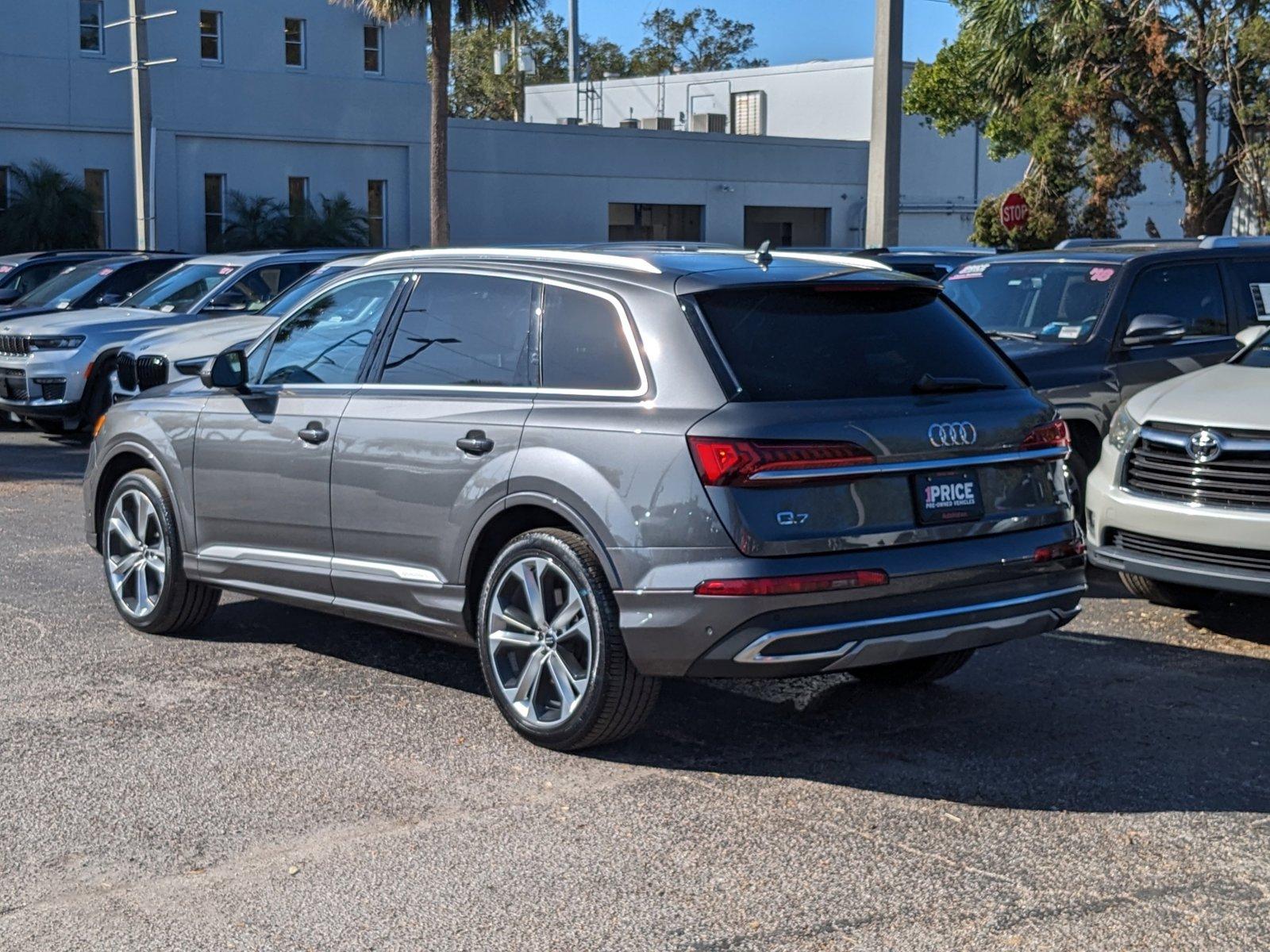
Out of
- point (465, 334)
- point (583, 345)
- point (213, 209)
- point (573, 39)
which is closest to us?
point (583, 345)

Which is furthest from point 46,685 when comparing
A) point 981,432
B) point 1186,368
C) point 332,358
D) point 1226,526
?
point 1186,368

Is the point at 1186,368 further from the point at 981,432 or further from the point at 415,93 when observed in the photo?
the point at 415,93

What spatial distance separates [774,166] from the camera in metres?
50.3

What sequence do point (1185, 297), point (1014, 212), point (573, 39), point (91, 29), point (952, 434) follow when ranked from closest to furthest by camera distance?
point (952, 434) → point (1185, 297) → point (1014, 212) → point (91, 29) → point (573, 39)

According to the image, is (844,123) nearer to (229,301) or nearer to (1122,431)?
(229,301)

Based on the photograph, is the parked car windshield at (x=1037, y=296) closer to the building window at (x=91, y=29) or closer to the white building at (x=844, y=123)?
the building window at (x=91, y=29)

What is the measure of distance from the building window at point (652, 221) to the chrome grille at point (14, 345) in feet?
106

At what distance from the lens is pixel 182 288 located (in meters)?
17.0

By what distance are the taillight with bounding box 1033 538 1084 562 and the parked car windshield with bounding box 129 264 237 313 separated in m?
11.8

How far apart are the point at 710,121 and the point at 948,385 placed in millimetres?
49817

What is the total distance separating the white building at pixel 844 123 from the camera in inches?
2098

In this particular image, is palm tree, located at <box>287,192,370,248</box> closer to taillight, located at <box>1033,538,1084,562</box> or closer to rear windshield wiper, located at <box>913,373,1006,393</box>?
rear windshield wiper, located at <box>913,373,1006,393</box>

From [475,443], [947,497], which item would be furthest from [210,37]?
[947,497]

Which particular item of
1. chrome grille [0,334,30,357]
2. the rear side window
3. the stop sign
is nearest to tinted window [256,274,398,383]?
the rear side window
